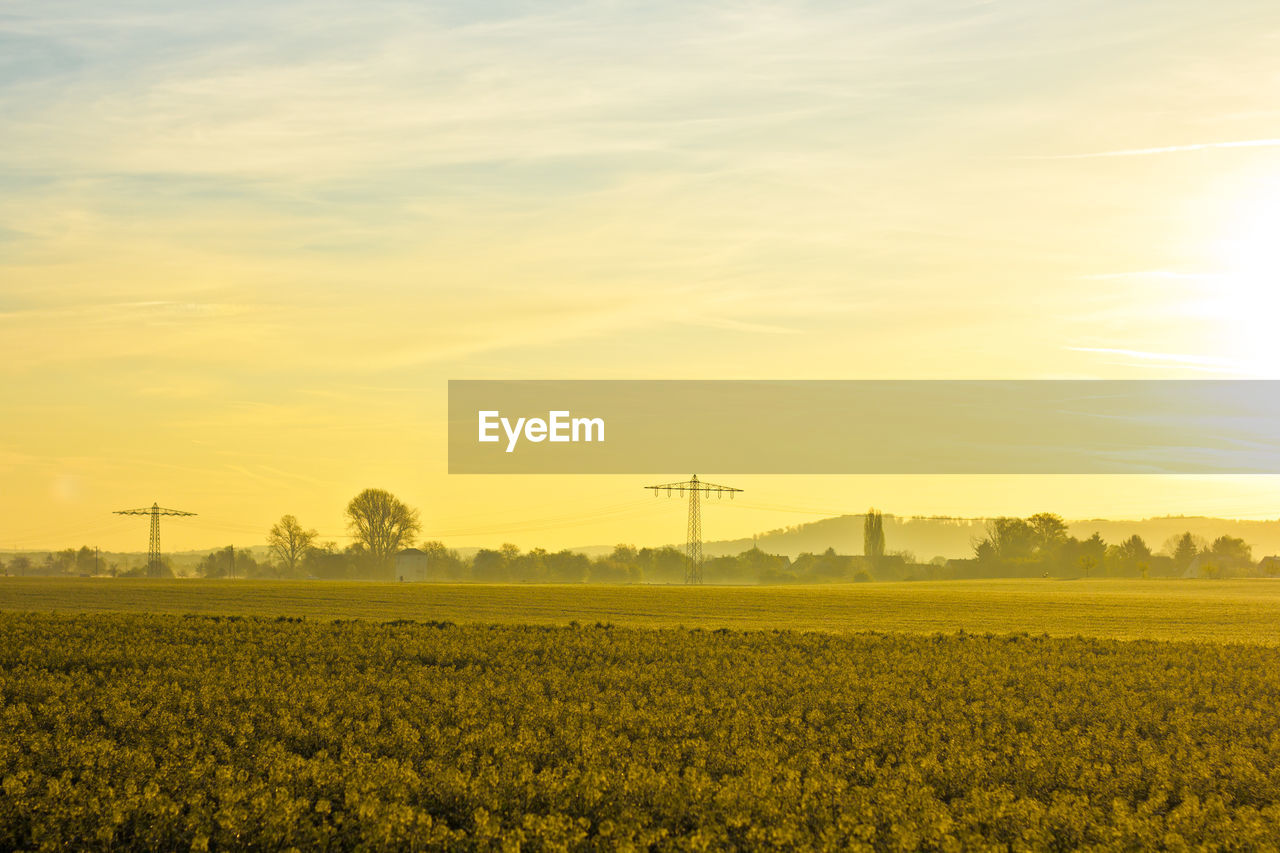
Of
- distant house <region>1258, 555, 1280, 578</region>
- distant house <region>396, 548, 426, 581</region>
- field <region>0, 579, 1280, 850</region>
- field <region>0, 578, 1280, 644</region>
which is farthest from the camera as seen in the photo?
distant house <region>1258, 555, 1280, 578</region>

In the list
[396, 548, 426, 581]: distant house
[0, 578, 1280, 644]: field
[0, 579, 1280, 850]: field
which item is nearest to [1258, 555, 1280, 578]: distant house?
[0, 578, 1280, 644]: field

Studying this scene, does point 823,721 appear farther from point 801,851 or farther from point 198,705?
point 198,705

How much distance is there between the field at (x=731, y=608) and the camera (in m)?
67.8

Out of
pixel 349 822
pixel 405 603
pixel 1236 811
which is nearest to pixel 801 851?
pixel 349 822

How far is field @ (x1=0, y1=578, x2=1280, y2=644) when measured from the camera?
222 ft

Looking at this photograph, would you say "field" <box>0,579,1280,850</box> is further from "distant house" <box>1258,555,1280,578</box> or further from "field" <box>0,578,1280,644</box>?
"distant house" <box>1258,555,1280,578</box>

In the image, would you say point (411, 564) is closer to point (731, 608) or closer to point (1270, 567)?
point (731, 608)

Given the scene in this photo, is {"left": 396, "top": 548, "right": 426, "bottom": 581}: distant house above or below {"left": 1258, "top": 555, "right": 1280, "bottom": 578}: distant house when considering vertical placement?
above

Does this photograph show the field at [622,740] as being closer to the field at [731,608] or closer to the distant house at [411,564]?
the field at [731,608]

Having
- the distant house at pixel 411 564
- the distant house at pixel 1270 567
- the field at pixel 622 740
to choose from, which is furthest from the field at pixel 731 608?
the distant house at pixel 1270 567

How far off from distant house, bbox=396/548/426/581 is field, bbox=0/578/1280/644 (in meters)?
67.1

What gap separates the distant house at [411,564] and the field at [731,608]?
67.1m

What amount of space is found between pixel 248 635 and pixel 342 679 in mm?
15640

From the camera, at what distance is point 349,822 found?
1797 centimetres
